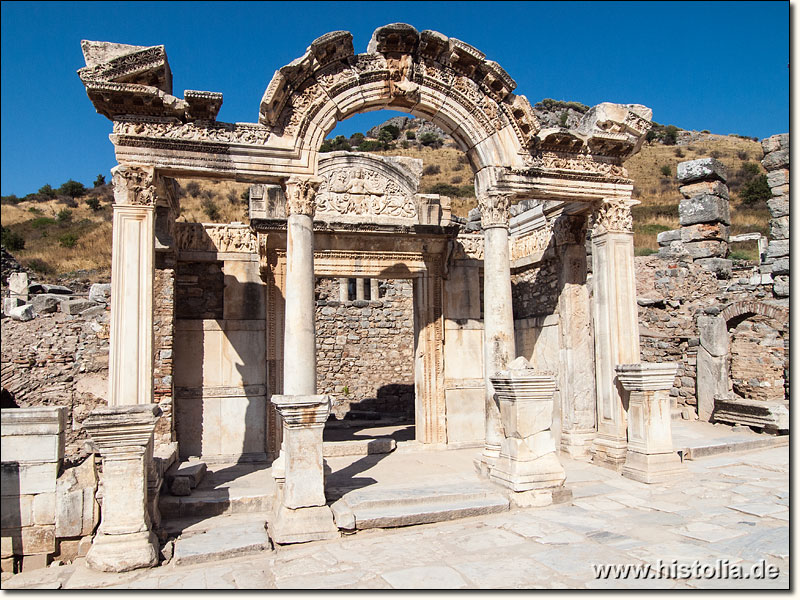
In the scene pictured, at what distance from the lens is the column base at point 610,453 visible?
9.30 metres

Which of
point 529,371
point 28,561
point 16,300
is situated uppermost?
point 16,300

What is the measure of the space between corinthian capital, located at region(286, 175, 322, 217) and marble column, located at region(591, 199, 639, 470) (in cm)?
479

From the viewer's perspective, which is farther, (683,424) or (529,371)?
(683,424)

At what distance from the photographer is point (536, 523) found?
678cm

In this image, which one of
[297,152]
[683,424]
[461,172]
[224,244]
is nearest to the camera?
[297,152]

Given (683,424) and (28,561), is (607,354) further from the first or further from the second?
(28,561)

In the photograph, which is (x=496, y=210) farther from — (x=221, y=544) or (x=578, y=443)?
(x=221, y=544)

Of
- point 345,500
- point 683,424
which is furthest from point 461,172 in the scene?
point 345,500

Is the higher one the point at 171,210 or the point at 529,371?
the point at 171,210

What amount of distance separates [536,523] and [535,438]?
4.32 ft

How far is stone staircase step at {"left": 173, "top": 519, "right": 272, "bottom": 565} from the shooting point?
5.82 m

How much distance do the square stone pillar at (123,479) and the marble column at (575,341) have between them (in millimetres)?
6984

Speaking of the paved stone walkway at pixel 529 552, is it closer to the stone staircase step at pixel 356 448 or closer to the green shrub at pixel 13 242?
the stone staircase step at pixel 356 448

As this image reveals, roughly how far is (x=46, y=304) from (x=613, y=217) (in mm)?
12050
